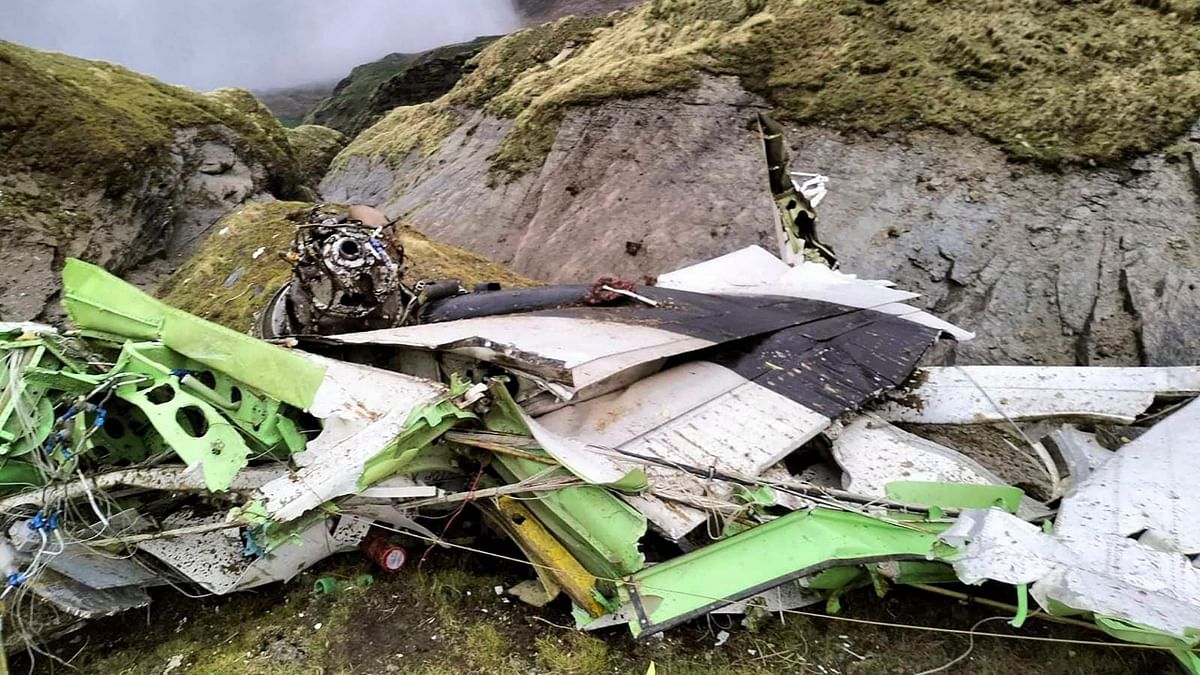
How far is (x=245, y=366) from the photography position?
136 inches

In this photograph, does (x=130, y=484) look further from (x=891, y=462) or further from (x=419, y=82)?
(x=419, y=82)

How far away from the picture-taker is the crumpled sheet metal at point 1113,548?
106 inches

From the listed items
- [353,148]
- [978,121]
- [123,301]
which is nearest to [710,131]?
[978,121]

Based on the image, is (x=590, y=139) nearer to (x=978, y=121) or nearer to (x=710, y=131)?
(x=710, y=131)

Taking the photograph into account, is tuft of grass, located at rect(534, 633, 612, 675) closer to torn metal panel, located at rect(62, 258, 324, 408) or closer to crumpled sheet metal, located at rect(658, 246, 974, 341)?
torn metal panel, located at rect(62, 258, 324, 408)

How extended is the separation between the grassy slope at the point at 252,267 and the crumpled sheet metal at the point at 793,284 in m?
5.14

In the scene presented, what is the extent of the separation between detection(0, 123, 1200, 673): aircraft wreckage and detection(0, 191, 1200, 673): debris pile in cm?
1

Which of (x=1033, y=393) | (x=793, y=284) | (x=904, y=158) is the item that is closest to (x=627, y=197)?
(x=904, y=158)

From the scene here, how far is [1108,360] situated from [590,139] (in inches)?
510

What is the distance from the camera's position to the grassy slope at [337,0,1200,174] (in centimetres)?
1152

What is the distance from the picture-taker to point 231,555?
346 centimetres

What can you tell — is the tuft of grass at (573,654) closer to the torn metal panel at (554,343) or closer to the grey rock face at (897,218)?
the torn metal panel at (554,343)

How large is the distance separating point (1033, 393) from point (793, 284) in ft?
10.5

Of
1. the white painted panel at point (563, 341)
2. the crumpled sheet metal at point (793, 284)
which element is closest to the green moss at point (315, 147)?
the crumpled sheet metal at point (793, 284)
